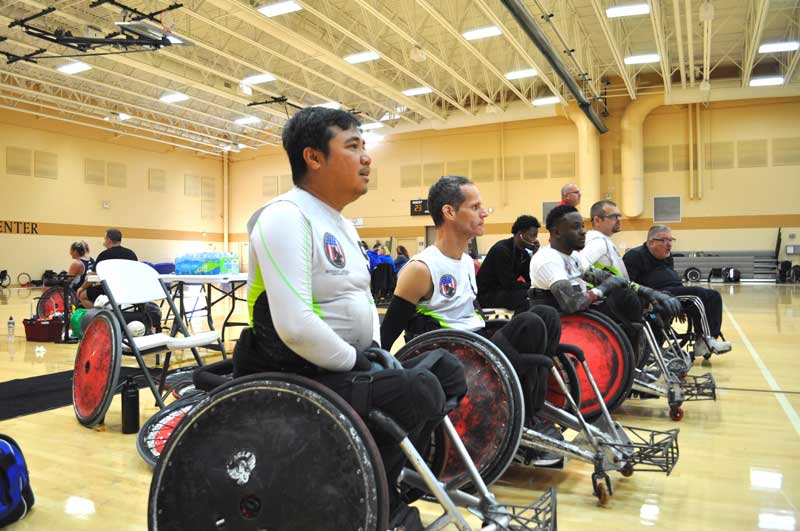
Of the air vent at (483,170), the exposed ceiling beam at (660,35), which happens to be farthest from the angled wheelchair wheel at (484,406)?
the air vent at (483,170)

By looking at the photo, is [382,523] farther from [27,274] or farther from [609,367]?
[27,274]

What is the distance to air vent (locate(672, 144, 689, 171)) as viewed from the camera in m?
19.1

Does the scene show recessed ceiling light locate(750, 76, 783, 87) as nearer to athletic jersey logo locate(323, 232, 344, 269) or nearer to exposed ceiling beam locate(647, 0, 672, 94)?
exposed ceiling beam locate(647, 0, 672, 94)

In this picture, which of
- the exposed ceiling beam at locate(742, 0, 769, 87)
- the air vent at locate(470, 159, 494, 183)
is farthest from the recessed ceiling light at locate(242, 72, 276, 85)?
the exposed ceiling beam at locate(742, 0, 769, 87)

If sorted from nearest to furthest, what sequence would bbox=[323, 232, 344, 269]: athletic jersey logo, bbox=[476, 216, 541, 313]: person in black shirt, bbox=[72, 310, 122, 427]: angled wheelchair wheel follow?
bbox=[323, 232, 344, 269]: athletic jersey logo
bbox=[72, 310, 122, 427]: angled wheelchair wheel
bbox=[476, 216, 541, 313]: person in black shirt

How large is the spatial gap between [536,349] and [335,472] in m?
1.19

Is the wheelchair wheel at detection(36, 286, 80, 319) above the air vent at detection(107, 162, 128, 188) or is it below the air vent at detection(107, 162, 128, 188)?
below

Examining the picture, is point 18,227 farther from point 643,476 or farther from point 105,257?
point 643,476

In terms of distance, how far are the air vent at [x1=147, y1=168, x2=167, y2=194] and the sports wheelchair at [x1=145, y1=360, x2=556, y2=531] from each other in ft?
80.9

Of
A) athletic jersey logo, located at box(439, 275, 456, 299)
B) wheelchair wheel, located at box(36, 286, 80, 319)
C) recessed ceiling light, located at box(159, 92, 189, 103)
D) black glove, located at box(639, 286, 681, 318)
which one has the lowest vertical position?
wheelchair wheel, located at box(36, 286, 80, 319)

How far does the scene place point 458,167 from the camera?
876 inches

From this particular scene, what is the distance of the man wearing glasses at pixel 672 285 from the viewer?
5.18m

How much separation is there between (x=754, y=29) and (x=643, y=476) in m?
13.9

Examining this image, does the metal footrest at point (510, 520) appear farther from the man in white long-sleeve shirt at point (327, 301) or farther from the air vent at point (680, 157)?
the air vent at point (680, 157)
